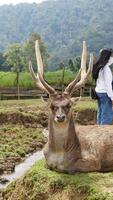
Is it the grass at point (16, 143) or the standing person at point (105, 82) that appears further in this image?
the grass at point (16, 143)

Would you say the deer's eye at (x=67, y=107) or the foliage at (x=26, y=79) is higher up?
the deer's eye at (x=67, y=107)

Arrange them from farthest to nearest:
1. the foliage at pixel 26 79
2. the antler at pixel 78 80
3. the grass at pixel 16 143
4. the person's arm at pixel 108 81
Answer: the foliage at pixel 26 79
the grass at pixel 16 143
the person's arm at pixel 108 81
the antler at pixel 78 80

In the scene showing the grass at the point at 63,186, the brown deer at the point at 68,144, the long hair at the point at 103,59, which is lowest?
the grass at the point at 63,186

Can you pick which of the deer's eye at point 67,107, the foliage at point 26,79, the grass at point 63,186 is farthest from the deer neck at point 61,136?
the foliage at point 26,79

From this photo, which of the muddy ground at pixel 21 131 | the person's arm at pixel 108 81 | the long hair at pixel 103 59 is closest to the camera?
the person's arm at pixel 108 81

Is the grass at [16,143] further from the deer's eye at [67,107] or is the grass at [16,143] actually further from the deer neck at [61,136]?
the deer's eye at [67,107]

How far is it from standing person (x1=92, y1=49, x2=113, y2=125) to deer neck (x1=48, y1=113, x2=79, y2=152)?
2.02 metres

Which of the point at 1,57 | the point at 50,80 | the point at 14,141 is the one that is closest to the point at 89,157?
the point at 14,141

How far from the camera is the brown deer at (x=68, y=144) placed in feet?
26.0

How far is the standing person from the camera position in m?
9.92

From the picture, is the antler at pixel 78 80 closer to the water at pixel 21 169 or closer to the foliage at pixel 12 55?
the water at pixel 21 169

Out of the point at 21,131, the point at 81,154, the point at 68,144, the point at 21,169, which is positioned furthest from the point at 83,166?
the point at 21,131

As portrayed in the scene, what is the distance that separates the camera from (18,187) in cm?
891

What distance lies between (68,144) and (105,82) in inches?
88.5
